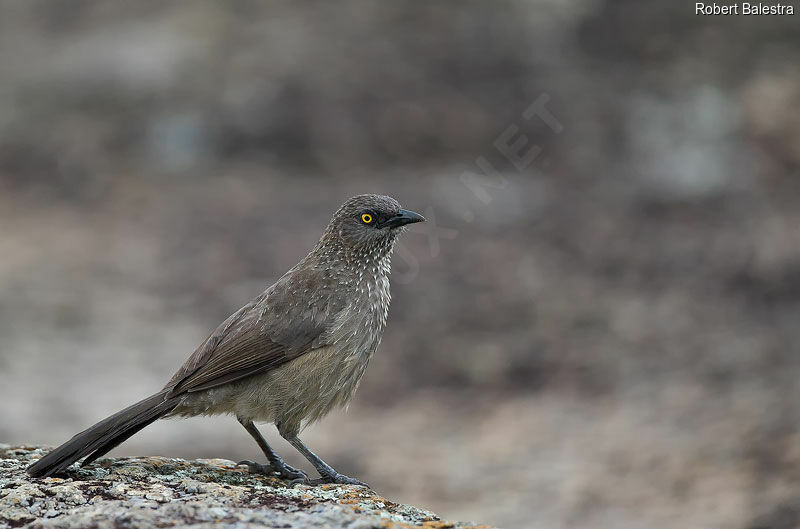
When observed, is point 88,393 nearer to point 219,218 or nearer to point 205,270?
point 205,270

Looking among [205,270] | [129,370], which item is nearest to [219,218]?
[205,270]

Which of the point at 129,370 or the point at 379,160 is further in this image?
the point at 379,160

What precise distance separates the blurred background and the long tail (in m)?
3.17

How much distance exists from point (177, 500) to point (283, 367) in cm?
131

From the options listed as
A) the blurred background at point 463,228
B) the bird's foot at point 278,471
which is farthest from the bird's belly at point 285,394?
the blurred background at point 463,228

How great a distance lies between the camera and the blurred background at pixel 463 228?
329 inches

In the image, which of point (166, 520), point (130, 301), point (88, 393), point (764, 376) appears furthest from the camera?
point (130, 301)

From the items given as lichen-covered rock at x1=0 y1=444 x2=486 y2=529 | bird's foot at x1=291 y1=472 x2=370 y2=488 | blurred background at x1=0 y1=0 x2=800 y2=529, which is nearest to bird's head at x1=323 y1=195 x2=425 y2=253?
bird's foot at x1=291 y1=472 x2=370 y2=488

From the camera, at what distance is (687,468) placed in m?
7.66

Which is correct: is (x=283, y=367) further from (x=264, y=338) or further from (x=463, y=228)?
(x=463, y=228)

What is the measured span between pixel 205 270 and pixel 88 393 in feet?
8.06

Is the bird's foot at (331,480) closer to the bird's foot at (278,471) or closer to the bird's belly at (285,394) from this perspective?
the bird's foot at (278,471)

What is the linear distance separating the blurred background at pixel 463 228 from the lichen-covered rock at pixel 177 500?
10.0ft

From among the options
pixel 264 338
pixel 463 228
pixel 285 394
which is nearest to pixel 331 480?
pixel 285 394
